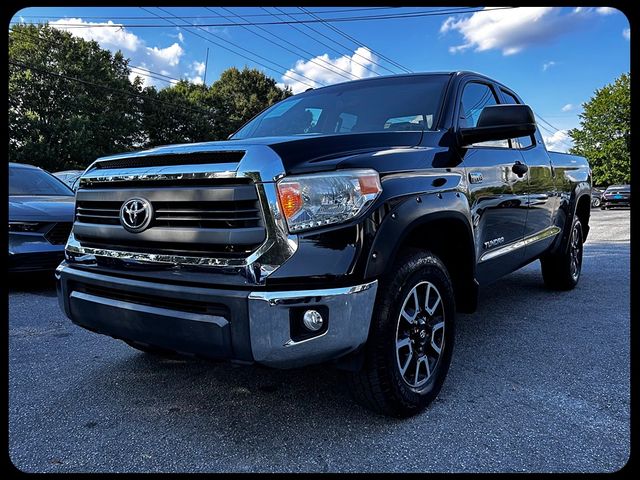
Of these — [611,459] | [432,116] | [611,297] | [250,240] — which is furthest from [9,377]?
[611,297]

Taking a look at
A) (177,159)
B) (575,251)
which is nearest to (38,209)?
(177,159)

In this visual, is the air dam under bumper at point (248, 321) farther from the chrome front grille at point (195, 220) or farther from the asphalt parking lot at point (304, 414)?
the asphalt parking lot at point (304, 414)

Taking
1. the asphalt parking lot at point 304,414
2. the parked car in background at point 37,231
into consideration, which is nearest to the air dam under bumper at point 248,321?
the asphalt parking lot at point 304,414

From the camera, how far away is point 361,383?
6.93 feet

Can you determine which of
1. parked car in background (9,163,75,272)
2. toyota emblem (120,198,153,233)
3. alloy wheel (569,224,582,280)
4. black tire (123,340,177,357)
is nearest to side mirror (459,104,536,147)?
toyota emblem (120,198,153,233)

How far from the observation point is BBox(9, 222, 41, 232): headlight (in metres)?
4.96

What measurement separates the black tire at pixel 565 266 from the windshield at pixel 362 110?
2726 millimetres

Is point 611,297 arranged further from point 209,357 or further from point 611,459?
point 209,357

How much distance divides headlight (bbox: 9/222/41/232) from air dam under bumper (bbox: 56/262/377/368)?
3.69 meters

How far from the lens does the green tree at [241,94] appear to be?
115 ft

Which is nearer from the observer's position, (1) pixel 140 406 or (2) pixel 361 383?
(2) pixel 361 383

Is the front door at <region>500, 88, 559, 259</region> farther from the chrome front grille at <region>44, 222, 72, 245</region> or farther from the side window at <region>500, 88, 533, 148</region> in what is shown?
the chrome front grille at <region>44, 222, 72, 245</region>

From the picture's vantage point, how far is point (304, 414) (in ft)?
7.64

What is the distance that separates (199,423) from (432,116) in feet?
7.11
